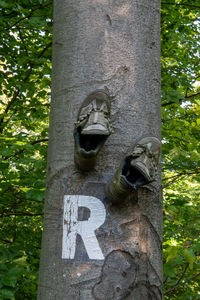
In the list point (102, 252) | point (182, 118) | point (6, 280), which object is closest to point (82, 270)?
point (102, 252)

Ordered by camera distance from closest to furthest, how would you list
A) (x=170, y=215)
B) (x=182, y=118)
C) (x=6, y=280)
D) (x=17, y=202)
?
(x=6, y=280) < (x=170, y=215) < (x=17, y=202) < (x=182, y=118)

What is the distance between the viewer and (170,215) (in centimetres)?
323

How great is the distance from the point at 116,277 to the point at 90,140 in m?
0.41

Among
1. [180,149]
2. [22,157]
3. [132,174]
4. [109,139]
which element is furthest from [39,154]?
[132,174]

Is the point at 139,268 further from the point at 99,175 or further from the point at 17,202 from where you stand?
the point at 17,202

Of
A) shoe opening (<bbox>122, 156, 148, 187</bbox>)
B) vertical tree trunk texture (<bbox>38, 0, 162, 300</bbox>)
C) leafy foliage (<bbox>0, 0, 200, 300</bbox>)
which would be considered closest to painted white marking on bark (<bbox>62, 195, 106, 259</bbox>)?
vertical tree trunk texture (<bbox>38, 0, 162, 300</bbox>)

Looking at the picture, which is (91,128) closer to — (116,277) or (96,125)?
(96,125)

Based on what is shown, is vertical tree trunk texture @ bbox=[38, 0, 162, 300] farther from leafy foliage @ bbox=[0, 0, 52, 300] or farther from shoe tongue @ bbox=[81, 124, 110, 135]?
leafy foliage @ bbox=[0, 0, 52, 300]

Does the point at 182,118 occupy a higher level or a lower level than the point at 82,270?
higher

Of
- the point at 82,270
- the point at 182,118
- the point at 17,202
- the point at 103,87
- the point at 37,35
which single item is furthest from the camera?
the point at 37,35

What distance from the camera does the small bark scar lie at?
0.99m

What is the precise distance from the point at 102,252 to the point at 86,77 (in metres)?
0.59

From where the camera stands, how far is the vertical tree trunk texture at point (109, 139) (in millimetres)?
1025

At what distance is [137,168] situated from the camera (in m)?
0.94
